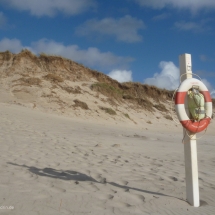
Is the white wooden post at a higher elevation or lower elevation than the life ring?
lower

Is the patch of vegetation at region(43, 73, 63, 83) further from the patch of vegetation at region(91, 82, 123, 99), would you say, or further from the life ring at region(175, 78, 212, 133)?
the life ring at region(175, 78, 212, 133)

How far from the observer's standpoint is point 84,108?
20891 mm

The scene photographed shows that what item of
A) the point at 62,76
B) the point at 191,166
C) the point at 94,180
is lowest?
the point at 94,180

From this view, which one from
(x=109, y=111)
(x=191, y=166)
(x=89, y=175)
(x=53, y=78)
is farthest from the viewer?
(x=53, y=78)

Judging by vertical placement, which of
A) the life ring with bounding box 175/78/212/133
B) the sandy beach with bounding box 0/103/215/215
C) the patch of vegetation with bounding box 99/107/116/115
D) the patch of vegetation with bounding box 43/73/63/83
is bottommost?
the sandy beach with bounding box 0/103/215/215

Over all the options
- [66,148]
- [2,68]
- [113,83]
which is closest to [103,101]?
[113,83]

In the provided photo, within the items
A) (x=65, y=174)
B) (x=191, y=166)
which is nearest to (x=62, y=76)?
(x=65, y=174)

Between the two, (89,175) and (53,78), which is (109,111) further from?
(89,175)

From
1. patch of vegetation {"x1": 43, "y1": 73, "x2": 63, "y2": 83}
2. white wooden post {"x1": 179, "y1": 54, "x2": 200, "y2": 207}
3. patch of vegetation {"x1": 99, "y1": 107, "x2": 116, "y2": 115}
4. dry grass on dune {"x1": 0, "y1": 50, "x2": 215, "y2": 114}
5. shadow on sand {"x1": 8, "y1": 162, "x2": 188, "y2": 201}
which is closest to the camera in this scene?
white wooden post {"x1": 179, "y1": 54, "x2": 200, "y2": 207}

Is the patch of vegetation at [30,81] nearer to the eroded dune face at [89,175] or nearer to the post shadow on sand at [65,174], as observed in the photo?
the eroded dune face at [89,175]

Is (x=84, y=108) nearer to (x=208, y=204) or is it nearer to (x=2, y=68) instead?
(x=2, y=68)

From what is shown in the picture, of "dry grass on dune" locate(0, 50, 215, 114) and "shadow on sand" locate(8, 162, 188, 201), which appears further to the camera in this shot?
"dry grass on dune" locate(0, 50, 215, 114)

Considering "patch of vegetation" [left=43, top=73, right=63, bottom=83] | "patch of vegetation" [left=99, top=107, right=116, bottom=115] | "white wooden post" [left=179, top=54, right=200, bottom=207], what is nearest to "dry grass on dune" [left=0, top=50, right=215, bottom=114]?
"patch of vegetation" [left=43, top=73, right=63, bottom=83]

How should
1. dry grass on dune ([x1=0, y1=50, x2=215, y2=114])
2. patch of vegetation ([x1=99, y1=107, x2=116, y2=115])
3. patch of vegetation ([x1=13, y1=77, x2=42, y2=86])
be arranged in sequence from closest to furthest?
patch of vegetation ([x1=99, y1=107, x2=116, y2=115]) → patch of vegetation ([x1=13, y1=77, x2=42, y2=86]) → dry grass on dune ([x1=0, y1=50, x2=215, y2=114])
